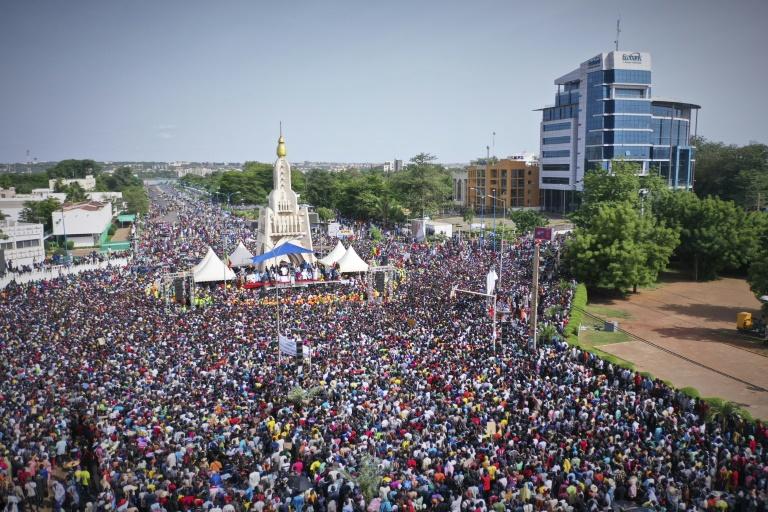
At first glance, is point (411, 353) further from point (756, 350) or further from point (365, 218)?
point (365, 218)

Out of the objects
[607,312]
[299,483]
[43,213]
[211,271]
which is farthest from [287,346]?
[43,213]

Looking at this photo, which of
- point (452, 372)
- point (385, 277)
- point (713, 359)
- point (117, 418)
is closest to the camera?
point (117, 418)

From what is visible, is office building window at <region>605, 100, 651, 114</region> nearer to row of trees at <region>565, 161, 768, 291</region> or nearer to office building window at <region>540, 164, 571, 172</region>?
office building window at <region>540, 164, 571, 172</region>

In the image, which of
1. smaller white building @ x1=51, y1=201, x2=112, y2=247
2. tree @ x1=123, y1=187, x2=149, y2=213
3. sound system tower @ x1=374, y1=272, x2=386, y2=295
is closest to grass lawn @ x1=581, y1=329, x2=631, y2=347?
sound system tower @ x1=374, y1=272, x2=386, y2=295

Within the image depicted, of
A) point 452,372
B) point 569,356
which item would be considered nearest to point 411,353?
point 452,372

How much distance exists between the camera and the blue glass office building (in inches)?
2908

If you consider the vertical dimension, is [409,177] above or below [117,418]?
above

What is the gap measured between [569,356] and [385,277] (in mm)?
14443

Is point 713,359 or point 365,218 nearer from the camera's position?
point 713,359

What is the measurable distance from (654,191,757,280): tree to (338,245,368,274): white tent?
2354 centimetres

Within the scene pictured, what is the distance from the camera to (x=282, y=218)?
4247cm

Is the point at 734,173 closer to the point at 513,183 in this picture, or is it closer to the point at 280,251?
the point at 513,183

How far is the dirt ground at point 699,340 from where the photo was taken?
78.7 feet

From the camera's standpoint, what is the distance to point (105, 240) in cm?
Answer: 7194
